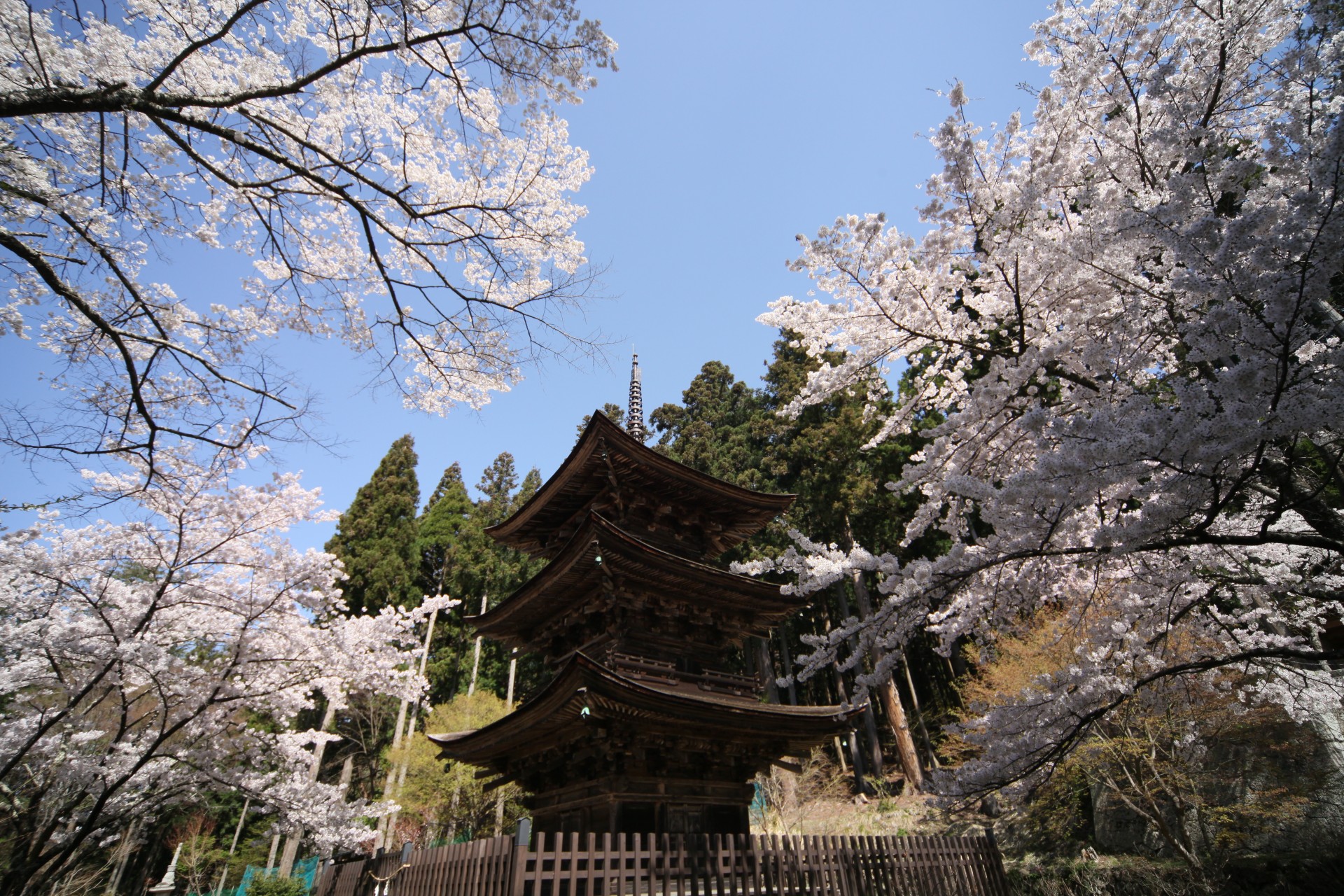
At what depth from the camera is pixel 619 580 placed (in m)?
8.66

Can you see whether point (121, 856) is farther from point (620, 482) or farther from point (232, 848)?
point (620, 482)

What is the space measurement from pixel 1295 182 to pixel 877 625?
11.8 feet

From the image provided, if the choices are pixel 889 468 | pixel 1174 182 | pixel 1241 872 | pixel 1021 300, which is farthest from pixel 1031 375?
pixel 889 468

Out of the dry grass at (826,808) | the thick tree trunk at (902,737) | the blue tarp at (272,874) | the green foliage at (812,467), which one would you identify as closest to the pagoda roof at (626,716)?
the dry grass at (826,808)

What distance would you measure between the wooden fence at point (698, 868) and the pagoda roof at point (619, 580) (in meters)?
3.06

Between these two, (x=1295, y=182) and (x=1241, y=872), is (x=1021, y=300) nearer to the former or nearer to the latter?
(x=1295, y=182)

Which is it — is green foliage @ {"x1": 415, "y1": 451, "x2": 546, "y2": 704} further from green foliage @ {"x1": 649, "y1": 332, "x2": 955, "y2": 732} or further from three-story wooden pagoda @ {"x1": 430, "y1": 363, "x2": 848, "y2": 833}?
three-story wooden pagoda @ {"x1": 430, "y1": 363, "x2": 848, "y2": 833}

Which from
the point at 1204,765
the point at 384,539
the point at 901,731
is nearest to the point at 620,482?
the point at 1204,765

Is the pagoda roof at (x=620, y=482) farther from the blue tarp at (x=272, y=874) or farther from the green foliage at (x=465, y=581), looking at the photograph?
the blue tarp at (x=272, y=874)

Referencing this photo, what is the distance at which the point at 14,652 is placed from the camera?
751 centimetres

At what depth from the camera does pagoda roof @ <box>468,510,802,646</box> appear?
818 cm

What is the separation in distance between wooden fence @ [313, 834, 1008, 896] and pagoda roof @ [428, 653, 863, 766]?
4.20ft

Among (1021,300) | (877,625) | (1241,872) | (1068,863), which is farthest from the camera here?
(1068,863)

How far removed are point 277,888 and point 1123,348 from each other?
78.7 ft
